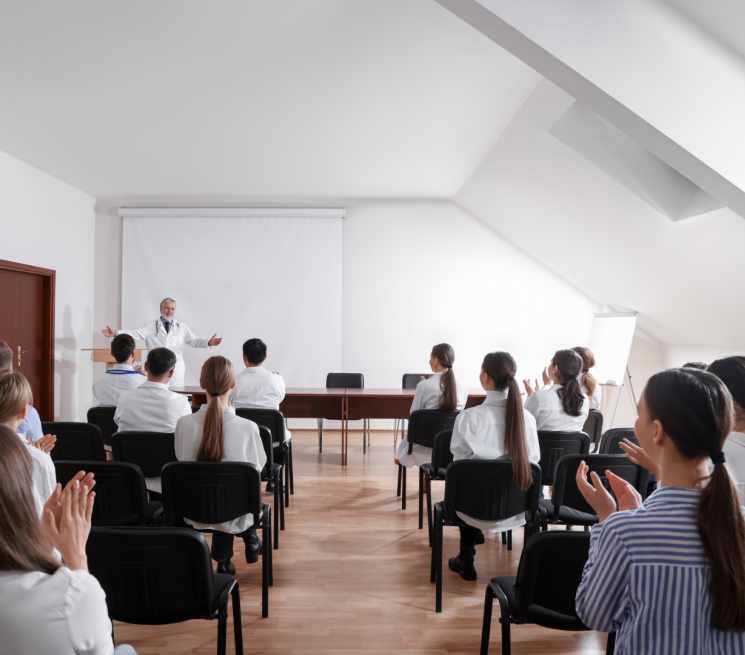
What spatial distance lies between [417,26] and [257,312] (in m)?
4.59

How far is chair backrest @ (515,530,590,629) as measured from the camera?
1.50 metres

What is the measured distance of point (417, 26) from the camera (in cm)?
304

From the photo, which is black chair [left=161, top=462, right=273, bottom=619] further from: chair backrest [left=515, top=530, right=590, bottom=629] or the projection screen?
Answer: the projection screen

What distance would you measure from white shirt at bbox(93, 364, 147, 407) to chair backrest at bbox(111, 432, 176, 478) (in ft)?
3.62

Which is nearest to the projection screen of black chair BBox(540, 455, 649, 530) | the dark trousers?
the dark trousers

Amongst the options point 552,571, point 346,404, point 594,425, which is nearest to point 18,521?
point 552,571

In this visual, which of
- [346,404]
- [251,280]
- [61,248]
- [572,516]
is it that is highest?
[61,248]

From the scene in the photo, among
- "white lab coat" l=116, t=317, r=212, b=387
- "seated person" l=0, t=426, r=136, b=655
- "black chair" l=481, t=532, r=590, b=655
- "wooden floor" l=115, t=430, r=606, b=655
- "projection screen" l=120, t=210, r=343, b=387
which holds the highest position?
"projection screen" l=120, t=210, r=343, b=387

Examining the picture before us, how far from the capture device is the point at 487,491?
2.39m

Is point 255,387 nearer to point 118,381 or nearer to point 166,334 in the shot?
point 118,381

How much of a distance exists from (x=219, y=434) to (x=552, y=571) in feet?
4.93

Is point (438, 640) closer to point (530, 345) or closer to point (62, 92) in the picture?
point (62, 92)

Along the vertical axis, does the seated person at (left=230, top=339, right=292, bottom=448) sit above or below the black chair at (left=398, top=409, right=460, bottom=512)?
above

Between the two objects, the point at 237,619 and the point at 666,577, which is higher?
the point at 666,577
